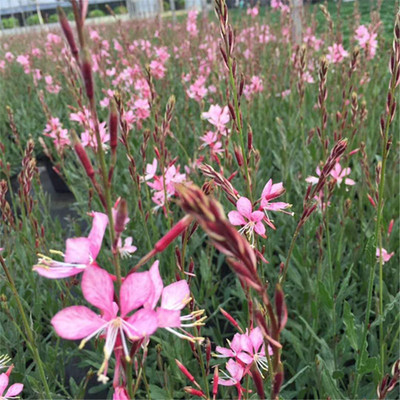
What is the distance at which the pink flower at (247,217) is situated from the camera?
2.51 ft

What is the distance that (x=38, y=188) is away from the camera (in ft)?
6.88

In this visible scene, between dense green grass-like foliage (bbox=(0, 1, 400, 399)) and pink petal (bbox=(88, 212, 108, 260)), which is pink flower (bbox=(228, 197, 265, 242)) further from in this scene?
pink petal (bbox=(88, 212, 108, 260))

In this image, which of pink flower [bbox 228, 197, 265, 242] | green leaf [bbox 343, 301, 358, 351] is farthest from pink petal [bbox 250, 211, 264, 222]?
green leaf [bbox 343, 301, 358, 351]

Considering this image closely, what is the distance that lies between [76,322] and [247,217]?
0.43 meters

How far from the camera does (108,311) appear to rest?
17.1 inches

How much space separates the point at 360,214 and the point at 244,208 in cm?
128

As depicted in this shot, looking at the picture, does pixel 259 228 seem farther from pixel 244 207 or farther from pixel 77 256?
pixel 77 256

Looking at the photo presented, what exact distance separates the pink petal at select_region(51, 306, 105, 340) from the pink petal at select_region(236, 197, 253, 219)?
1.26 ft

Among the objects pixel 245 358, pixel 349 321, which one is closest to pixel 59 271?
pixel 245 358

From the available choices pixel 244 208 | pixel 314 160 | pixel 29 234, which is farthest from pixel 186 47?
pixel 244 208

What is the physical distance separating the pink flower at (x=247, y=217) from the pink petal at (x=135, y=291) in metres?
0.36

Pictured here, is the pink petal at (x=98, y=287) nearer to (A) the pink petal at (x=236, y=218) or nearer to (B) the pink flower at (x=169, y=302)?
(B) the pink flower at (x=169, y=302)

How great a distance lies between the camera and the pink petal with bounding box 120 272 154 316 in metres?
0.42

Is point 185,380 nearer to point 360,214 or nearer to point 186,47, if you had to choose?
point 360,214
